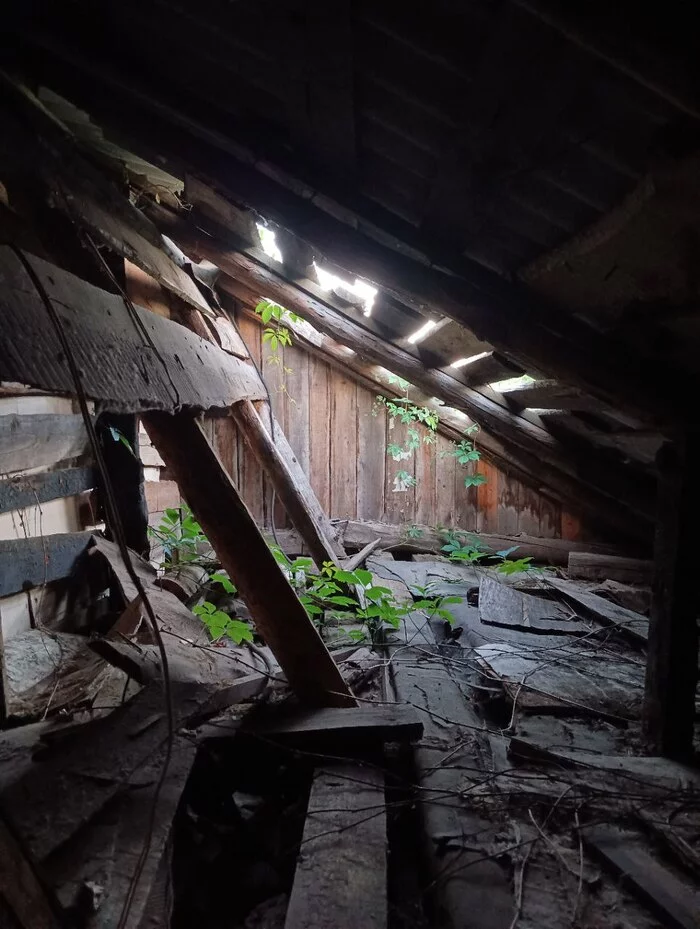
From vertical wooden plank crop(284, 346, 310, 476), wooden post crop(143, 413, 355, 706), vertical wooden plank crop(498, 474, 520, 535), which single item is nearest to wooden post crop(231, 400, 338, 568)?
vertical wooden plank crop(284, 346, 310, 476)

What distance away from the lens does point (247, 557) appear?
1.86 metres

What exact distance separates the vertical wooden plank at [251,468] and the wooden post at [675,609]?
3675mm

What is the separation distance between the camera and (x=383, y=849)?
139 centimetres

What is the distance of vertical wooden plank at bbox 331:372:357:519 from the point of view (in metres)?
4.93

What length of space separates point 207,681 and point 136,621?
663mm

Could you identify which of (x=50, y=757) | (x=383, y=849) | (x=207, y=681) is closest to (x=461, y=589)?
(x=207, y=681)

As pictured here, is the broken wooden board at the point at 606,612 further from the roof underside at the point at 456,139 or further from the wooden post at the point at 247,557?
the wooden post at the point at 247,557

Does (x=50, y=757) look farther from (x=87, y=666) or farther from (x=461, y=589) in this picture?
(x=461, y=589)

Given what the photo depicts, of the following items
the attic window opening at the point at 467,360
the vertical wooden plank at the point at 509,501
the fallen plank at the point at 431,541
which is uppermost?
the attic window opening at the point at 467,360

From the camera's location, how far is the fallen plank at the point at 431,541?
16.0ft

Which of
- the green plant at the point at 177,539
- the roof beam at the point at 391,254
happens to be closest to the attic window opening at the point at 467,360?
the roof beam at the point at 391,254

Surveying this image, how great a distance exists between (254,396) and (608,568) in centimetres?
367

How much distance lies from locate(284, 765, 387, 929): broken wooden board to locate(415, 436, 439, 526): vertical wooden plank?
344cm

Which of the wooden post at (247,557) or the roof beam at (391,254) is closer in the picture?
the roof beam at (391,254)
